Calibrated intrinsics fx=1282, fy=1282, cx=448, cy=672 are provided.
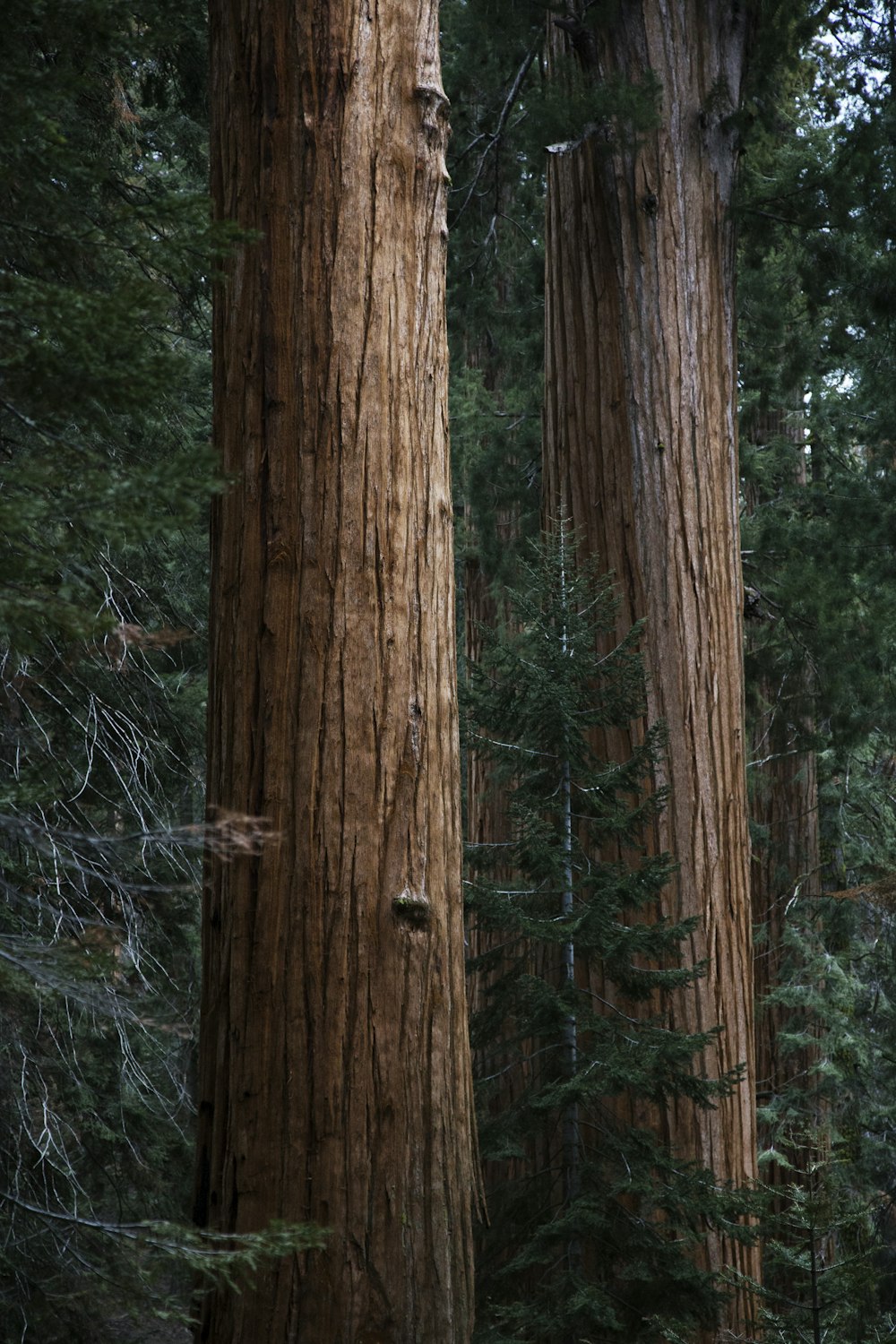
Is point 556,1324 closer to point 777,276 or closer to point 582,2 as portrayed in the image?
point 582,2

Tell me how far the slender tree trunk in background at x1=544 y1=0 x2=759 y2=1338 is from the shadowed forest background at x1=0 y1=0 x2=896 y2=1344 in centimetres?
2

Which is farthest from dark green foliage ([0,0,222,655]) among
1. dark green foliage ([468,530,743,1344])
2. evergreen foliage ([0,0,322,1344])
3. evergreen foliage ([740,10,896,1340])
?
evergreen foliage ([740,10,896,1340])

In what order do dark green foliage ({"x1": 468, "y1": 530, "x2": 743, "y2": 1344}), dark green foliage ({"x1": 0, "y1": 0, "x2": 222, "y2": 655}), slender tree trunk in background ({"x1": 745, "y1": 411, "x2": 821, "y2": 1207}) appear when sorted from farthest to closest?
1. slender tree trunk in background ({"x1": 745, "y1": 411, "x2": 821, "y2": 1207})
2. dark green foliage ({"x1": 468, "y1": 530, "x2": 743, "y2": 1344})
3. dark green foliage ({"x1": 0, "y1": 0, "x2": 222, "y2": 655})

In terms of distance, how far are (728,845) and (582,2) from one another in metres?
4.01

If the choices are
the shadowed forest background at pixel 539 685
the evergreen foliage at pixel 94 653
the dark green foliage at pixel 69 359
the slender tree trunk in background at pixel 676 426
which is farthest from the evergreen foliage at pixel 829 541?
the dark green foliage at pixel 69 359

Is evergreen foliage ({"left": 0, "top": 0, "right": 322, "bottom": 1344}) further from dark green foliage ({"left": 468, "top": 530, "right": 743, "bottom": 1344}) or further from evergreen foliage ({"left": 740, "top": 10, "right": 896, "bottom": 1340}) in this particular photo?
evergreen foliage ({"left": 740, "top": 10, "right": 896, "bottom": 1340})

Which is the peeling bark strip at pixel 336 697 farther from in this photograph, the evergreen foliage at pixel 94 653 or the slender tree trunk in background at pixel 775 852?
the slender tree trunk in background at pixel 775 852

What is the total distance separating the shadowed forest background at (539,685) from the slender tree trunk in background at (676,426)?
0.02 meters

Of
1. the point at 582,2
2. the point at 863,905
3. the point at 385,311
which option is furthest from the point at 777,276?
the point at 385,311

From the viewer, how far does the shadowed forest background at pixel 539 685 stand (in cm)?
299

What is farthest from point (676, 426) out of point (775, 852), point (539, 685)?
point (775, 852)

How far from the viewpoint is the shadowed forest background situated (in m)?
2.99

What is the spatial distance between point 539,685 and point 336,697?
127 cm

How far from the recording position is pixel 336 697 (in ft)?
10.4
